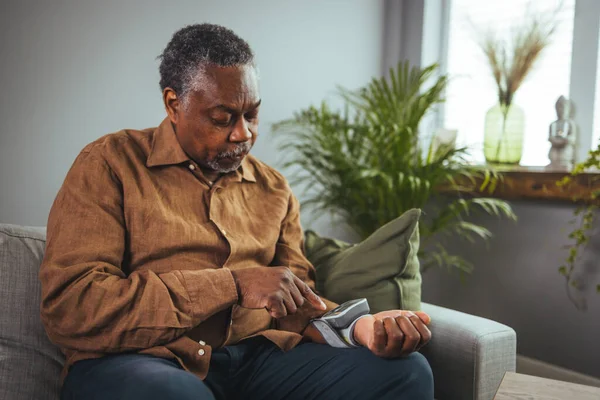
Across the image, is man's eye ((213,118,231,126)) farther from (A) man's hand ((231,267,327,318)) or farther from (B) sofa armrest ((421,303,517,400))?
(B) sofa armrest ((421,303,517,400))

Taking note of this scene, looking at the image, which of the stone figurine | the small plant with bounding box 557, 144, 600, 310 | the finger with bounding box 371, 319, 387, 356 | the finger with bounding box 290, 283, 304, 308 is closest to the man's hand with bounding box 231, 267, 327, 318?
the finger with bounding box 290, 283, 304, 308

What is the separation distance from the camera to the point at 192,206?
1418mm

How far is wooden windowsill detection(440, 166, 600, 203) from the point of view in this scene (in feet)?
7.11

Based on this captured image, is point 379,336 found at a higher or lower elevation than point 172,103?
lower

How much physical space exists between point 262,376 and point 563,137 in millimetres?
1679

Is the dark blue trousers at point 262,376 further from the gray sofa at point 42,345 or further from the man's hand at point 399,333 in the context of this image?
the gray sofa at point 42,345

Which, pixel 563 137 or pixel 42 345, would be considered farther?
pixel 563 137

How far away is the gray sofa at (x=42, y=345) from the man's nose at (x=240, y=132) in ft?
1.86

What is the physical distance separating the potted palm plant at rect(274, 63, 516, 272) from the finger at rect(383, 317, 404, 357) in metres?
1.10

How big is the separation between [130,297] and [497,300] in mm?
1906

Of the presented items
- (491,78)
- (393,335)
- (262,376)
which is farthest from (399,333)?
(491,78)

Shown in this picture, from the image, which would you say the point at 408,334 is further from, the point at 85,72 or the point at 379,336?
the point at 85,72

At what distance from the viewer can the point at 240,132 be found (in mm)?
1418

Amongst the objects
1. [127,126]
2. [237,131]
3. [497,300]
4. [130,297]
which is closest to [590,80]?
[497,300]
